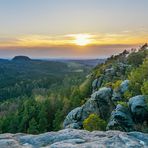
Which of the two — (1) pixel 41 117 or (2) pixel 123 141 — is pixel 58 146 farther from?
(1) pixel 41 117

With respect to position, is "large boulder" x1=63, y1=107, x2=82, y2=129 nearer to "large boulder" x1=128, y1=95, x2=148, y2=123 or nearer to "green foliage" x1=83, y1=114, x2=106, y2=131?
"green foliage" x1=83, y1=114, x2=106, y2=131

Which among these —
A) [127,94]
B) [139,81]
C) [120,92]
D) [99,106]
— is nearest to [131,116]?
[127,94]

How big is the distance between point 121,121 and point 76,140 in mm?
27109

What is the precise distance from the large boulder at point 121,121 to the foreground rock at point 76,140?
2501 cm

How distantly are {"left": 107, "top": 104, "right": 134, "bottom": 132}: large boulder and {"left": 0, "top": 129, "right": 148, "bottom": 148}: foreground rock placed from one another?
25.0 m

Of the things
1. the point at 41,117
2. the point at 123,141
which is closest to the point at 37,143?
the point at 123,141

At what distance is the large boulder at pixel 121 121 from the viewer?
4009 cm

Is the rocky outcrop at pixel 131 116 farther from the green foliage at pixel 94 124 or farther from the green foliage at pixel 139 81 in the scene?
the green foliage at pixel 94 124

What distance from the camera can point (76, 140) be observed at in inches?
563

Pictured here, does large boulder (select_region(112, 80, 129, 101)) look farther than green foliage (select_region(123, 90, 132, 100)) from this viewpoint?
Yes

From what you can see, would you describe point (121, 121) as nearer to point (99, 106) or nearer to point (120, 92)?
point (120, 92)

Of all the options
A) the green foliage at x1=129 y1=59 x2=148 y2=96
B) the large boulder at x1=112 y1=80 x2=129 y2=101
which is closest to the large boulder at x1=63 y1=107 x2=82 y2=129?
the large boulder at x1=112 y1=80 x2=129 y2=101

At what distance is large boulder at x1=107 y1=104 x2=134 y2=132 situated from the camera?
1578 inches

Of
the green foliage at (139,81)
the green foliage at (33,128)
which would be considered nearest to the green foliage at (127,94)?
the green foliage at (139,81)
